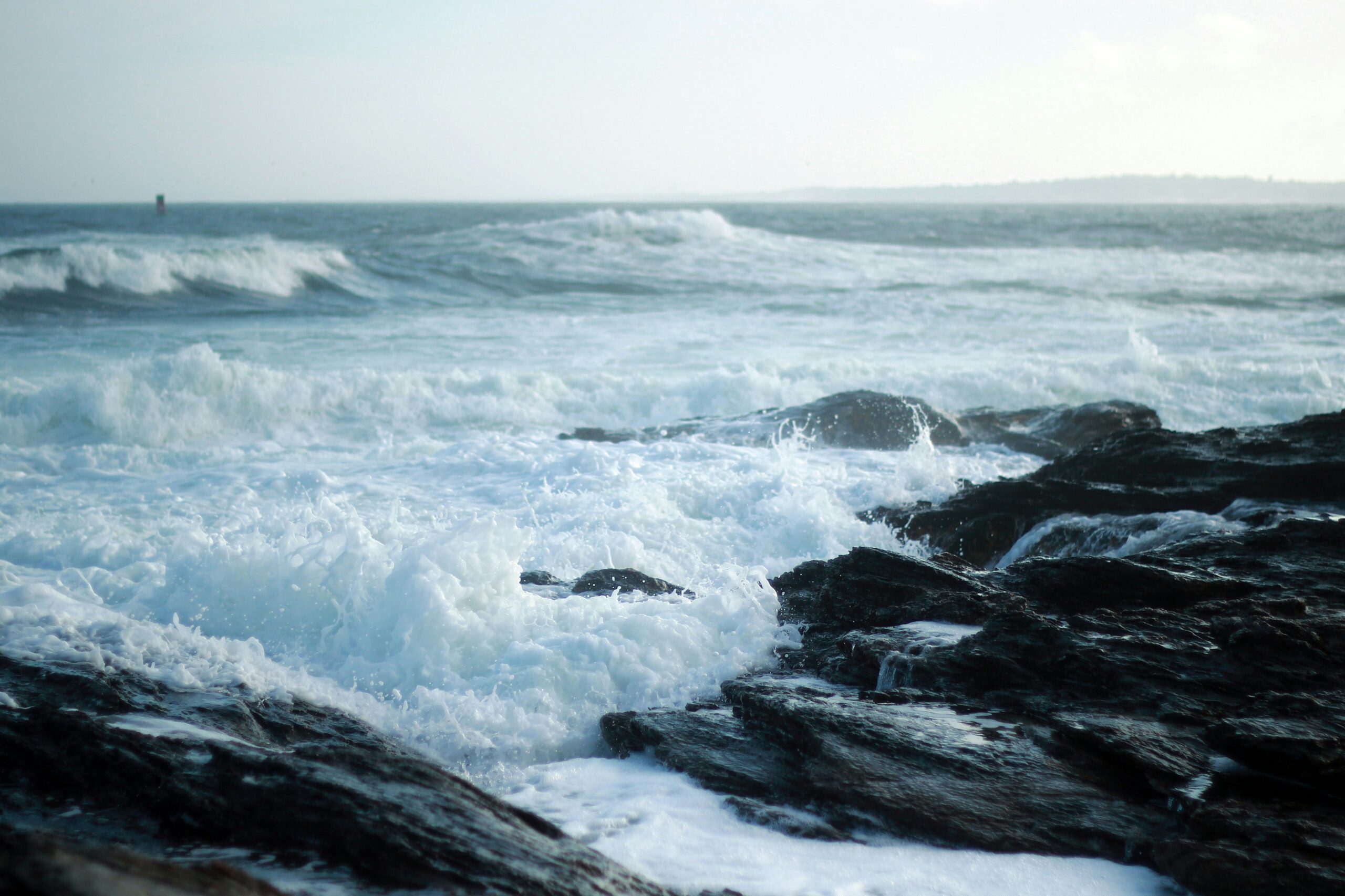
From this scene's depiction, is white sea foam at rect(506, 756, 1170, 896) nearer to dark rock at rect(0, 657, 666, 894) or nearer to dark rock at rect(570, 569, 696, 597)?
dark rock at rect(0, 657, 666, 894)

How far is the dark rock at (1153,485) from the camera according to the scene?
237 inches

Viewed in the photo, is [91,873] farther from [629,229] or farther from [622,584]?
[629,229]

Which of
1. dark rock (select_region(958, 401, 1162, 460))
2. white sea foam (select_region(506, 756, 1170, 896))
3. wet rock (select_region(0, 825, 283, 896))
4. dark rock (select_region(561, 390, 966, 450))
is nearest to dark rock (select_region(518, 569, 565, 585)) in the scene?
white sea foam (select_region(506, 756, 1170, 896))

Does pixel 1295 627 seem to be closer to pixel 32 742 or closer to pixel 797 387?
pixel 32 742

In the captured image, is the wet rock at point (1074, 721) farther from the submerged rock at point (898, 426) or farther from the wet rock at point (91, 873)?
the submerged rock at point (898, 426)

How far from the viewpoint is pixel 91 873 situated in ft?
4.84

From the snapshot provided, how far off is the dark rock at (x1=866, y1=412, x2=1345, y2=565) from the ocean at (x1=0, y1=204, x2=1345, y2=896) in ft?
1.34

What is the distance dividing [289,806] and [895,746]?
195 centimetres

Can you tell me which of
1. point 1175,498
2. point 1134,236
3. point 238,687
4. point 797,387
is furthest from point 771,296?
point 1134,236

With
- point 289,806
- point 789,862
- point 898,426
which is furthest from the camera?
point 898,426

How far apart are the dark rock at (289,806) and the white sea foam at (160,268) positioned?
2049cm

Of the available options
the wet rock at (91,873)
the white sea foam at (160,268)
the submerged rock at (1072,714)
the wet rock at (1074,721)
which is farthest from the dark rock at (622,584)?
the white sea foam at (160,268)

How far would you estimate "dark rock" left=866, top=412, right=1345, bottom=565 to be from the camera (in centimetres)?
602

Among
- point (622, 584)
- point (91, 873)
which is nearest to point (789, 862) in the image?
point (91, 873)
